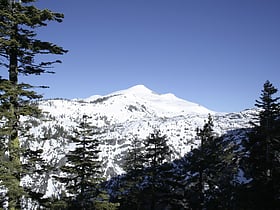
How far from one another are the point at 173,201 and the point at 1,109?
750 inches

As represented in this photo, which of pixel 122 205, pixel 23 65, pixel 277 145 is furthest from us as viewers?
pixel 122 205

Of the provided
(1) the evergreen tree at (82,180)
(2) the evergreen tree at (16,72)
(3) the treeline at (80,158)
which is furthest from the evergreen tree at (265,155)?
(2) the evergreen tree at (16,72)

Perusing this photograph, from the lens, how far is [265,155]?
24.4 meters

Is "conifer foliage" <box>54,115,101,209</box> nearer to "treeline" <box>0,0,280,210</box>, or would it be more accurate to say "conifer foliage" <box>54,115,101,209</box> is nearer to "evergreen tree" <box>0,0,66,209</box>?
"treeline" <box>0,0,280,210</box>

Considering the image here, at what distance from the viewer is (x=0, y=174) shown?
9.83m

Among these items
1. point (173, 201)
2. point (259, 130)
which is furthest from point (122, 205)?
point (259, 130)

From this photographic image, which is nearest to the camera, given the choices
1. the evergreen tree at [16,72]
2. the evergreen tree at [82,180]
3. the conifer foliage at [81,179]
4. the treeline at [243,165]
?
the evergreen tree at [16,72]

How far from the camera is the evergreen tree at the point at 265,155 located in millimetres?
21438

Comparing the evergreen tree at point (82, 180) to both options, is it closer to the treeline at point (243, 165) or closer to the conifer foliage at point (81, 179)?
the conifer foliage at point (81, 179)

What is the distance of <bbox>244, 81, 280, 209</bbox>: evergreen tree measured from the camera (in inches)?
844

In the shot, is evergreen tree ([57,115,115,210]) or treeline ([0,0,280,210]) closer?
treeline ([0,0,280,210])

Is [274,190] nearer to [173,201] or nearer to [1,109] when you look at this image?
[173,201]

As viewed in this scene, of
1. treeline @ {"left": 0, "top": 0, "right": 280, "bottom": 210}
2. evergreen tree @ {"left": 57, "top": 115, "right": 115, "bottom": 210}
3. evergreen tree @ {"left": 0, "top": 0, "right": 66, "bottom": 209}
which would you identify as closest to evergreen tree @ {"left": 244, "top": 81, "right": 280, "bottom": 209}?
treeline @ {"left": 0, "top": 0, "right": 280, "bottom": 210}

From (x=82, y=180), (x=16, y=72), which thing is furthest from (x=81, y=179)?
(x=16, y=72)
